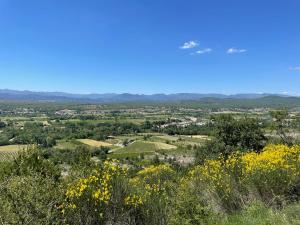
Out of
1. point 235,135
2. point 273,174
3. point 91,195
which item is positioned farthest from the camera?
point 235,135

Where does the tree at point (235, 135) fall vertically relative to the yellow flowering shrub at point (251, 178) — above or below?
below

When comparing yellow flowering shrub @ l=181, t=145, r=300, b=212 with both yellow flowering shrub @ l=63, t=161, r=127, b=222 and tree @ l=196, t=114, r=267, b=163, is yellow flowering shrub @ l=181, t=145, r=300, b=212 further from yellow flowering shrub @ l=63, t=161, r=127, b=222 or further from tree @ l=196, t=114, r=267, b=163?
tree @ l=196, t=114, r=267, b=163

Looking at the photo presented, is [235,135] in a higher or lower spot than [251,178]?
lower

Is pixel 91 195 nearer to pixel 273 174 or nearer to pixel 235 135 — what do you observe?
pixel 273 174

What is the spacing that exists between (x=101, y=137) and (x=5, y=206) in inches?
4479

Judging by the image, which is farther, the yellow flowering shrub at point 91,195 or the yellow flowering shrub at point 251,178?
the yellow flowering shrub at point 251,178

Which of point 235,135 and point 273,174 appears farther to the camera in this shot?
point 235,135

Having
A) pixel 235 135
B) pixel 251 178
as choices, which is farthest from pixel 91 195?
pixel 235 135

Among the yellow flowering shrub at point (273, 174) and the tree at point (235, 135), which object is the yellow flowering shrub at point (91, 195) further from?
the tree at point (235, 135)

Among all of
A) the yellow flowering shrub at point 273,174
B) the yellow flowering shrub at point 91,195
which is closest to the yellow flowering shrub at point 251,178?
the yellow flowering shrub at point 273,174

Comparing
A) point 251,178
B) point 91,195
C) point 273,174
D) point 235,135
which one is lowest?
point 235,135

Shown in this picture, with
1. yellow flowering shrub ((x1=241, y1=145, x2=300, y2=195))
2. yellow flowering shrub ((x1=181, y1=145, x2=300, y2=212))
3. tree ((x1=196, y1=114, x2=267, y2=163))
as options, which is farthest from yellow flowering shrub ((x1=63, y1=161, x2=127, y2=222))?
tree ((x1=196, y1=114, x2=267, y2=163))

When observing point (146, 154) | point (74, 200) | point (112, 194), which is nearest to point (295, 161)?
point (112, 194)

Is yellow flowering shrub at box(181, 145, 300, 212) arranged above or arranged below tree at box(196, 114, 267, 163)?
above
